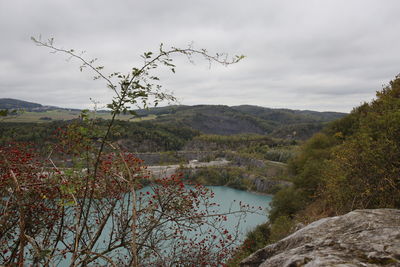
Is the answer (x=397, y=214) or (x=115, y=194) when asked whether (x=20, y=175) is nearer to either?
(x=115, y=194)

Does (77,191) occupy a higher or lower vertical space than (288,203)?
higher

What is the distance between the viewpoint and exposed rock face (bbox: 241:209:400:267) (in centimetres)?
259

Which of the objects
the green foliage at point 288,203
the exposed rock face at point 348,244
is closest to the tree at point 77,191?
the exposed rock face at point 348,244

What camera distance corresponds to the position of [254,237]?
58.9ft

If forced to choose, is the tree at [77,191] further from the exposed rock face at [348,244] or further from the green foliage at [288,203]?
the green foliage at [288,203]

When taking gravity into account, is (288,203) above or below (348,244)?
below

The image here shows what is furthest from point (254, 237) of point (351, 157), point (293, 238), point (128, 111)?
point (128, 111)

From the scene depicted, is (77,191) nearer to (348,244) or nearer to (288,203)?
(348,244)

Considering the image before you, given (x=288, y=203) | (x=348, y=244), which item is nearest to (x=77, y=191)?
(x=348, y=244)

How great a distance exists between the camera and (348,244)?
9.86 feet

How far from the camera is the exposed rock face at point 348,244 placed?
2594 mm

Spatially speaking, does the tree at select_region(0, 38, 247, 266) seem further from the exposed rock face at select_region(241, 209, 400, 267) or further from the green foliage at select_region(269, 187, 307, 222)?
the green foliage at select_region(269, 187, 307, 222)

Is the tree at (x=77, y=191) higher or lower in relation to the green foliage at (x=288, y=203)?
higher

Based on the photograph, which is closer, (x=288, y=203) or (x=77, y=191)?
A: (x=77, y=191)
